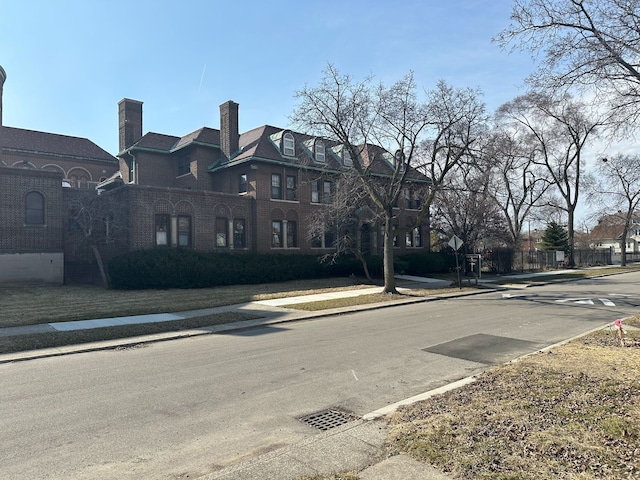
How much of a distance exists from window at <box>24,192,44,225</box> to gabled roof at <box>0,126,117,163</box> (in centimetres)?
1474

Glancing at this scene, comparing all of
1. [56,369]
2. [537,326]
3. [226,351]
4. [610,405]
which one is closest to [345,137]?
[537,326]

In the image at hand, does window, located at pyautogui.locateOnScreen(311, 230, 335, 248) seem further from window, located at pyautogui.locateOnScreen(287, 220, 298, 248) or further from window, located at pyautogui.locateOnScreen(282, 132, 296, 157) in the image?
window, located at pyautogui.locateOnScreen(282, 132, 296, 157)

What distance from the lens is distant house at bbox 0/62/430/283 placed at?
83.9 feet

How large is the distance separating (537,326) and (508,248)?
88.6 feet

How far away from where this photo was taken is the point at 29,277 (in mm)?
25219

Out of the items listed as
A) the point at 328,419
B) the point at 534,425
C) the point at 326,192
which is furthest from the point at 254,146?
the point at 534,425

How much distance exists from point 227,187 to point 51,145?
19572 millimetres

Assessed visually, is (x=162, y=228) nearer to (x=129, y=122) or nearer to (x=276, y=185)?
(x=276, y=185)

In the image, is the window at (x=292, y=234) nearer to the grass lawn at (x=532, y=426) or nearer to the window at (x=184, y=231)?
the window at (x=184, y=231)

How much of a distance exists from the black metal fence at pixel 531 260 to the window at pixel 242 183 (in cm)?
1918

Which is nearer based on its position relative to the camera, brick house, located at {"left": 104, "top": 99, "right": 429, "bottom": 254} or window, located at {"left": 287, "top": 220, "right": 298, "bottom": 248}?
brick house, located at {"left": 104, "top": 99, "right": 429, "bottom": 254}

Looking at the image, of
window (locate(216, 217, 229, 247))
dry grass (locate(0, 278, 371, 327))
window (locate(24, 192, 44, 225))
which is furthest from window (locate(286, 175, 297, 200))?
window (locate(24, 192, 44, 225))

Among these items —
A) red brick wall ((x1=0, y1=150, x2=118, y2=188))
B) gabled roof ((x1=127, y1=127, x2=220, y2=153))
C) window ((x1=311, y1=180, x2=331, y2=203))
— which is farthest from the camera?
red brick wall ((x1=0, y1=150, x2=118, y2=188))

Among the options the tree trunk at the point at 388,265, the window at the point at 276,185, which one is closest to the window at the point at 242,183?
the window at the point at 276,185
